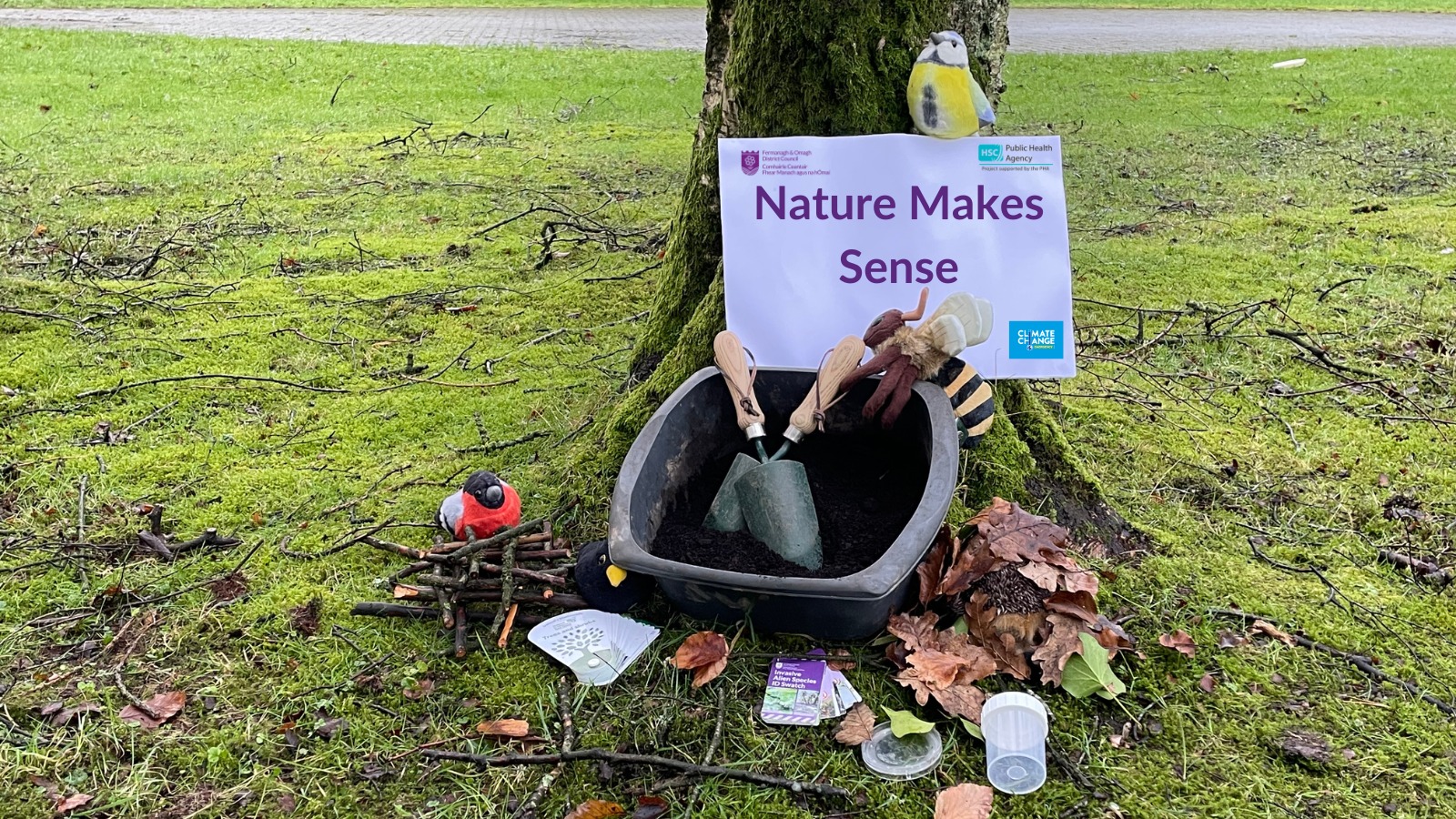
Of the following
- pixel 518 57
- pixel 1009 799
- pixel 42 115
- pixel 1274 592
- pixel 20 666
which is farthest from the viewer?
pixel 518 57

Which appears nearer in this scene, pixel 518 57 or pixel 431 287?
pixel 431 287

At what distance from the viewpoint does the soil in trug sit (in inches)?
81.6

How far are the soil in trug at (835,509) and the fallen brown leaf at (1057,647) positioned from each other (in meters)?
0.37

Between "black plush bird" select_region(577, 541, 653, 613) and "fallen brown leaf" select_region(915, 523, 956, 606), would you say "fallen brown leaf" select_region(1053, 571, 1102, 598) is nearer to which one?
"fallen brown leaf" select_region(915, 523, 956, 606)

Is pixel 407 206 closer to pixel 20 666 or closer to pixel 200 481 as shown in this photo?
pixel 200 481

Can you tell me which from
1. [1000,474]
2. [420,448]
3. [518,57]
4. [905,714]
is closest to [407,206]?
[420,448]

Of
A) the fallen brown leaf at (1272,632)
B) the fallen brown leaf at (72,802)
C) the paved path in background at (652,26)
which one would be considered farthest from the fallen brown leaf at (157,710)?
the paved path in background at (652,26)

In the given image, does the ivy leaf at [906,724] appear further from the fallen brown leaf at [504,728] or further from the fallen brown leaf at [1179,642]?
the fallen brown leaf at [504,728]

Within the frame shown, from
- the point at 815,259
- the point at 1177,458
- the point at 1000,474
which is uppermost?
the point at 815,259

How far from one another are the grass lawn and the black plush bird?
3.7 inches

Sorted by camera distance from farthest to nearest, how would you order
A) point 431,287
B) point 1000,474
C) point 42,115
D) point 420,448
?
1. point 42,115
2. point 431,287
3. point 420,448
4. point 1000,474

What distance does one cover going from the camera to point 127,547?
2498 mm

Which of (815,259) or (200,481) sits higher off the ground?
(815,259)

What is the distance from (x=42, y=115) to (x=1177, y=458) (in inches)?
401
